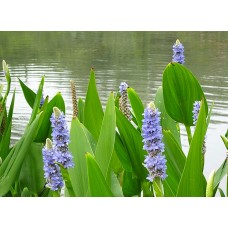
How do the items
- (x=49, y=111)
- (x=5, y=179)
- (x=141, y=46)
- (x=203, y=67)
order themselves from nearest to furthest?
1. (x=5, y=179)
2. (x=49, y=111)
3. (x=203, y=67)
4. (x=141, y=46)

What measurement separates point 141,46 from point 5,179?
8.36 meters

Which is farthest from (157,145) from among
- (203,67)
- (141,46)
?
(141,46)

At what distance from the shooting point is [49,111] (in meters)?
1.68

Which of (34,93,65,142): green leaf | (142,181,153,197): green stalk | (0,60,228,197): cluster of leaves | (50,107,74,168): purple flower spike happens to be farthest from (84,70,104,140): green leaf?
(50,107,74,168): purple flower spike

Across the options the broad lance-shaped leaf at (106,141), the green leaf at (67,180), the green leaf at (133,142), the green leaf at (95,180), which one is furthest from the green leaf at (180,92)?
the green leaf at (95,180)

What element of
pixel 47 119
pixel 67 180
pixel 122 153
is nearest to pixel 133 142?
pixel 122 153

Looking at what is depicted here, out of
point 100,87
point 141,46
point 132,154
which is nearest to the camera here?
point 132,154

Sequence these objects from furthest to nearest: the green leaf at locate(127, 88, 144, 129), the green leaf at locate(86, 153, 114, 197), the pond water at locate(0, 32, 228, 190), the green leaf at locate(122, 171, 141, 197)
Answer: the pond water at locate(0, 32, 228, 190) → the green leaf at locate(127, 88, 144, 129) → the green leaf at locate(122, 171, 141, 197) → the green leaf at locate(86, 153, 114, 197)

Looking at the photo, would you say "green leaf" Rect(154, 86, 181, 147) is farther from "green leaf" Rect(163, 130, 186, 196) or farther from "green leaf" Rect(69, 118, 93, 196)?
"green leaf" Rect(69, 118, 93, 196)

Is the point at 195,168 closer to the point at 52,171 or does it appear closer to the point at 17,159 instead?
the point at 52,171

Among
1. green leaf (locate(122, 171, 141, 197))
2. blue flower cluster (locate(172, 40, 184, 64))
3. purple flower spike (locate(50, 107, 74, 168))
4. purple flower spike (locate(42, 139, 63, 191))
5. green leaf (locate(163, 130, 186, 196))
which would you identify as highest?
blue flower cluster (locate(172, 40, 184, 64))

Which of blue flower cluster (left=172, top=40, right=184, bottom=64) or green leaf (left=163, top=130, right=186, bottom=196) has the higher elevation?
blue flower cluster (left=172, top=40, right=184, bottom=64)

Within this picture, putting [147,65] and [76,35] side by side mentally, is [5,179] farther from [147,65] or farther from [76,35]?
[76,35]

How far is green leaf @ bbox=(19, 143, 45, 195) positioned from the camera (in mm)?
1589
